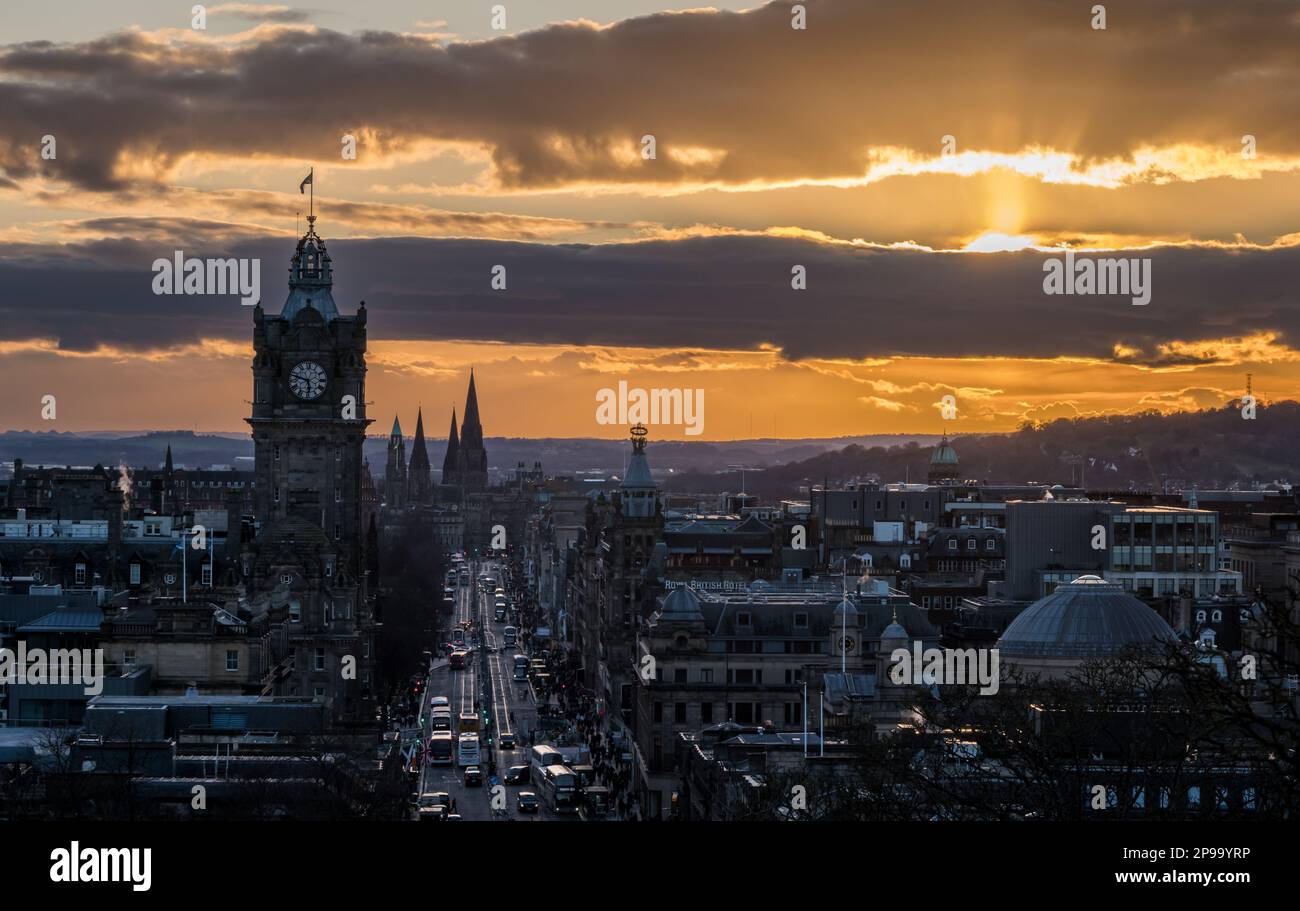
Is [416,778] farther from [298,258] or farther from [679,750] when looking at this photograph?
[298,258]

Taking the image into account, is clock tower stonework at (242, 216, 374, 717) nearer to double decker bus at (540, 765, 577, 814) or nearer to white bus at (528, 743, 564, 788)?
white bus at (528, 743, 564, 788)

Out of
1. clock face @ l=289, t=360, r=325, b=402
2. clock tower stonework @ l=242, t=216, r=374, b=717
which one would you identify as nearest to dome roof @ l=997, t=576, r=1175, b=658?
clock tower stonework @ l=242, t=216, r=374, b=717

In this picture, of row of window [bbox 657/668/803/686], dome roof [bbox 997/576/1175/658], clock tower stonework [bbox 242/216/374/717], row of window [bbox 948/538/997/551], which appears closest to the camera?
dome roof [bbox 997/576/1175/658]

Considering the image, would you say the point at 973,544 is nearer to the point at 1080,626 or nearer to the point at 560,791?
the point at 1080,626

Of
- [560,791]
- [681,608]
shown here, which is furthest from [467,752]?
[560,791]

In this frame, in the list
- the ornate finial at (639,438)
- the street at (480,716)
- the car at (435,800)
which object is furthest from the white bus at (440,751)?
the ornate finial at (639,438)
